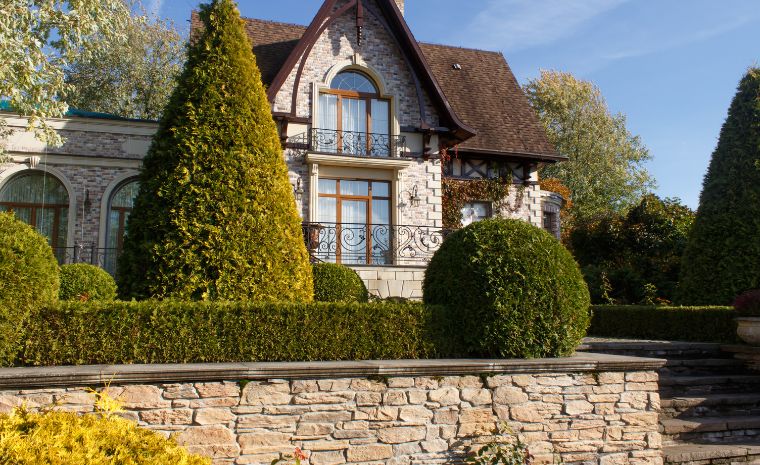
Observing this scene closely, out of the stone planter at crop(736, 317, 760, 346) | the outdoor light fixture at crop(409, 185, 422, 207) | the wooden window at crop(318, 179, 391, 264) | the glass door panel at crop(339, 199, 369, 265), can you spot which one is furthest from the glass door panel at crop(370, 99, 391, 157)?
the stone planter at crop(736, 317, 760, 346)

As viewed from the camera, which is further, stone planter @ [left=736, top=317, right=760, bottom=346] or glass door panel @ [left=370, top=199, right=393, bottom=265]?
glass door panel @ [left=370, top=199, right=393, bottom=265]

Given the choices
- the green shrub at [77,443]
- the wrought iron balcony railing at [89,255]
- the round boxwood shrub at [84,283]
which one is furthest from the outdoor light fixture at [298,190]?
the green shrub at [77,443]

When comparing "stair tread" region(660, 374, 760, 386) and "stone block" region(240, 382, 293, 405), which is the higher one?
"stone block" region(240, 382, 293, 405)

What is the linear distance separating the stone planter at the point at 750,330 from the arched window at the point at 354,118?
9.70m

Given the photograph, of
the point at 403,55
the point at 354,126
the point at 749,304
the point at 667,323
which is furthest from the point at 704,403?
the point at 403,55

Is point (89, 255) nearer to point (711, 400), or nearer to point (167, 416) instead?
point (167, 416)

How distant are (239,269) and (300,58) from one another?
1061cm

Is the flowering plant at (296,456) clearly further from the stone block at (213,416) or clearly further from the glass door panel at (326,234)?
the glass door panel at (326,234)

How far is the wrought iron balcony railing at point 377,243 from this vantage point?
596 inches

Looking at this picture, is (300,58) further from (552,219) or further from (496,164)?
(552,219)

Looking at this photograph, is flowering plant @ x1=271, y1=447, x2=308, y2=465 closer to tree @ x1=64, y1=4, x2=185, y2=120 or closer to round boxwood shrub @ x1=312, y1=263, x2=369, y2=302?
round boxwood shrub @ x1=312, y1=263, x2=369, y2=302

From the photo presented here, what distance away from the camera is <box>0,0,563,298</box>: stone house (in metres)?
15.2

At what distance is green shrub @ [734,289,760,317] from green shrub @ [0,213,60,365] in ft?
29.4

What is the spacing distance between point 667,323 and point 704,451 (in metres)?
5.44
